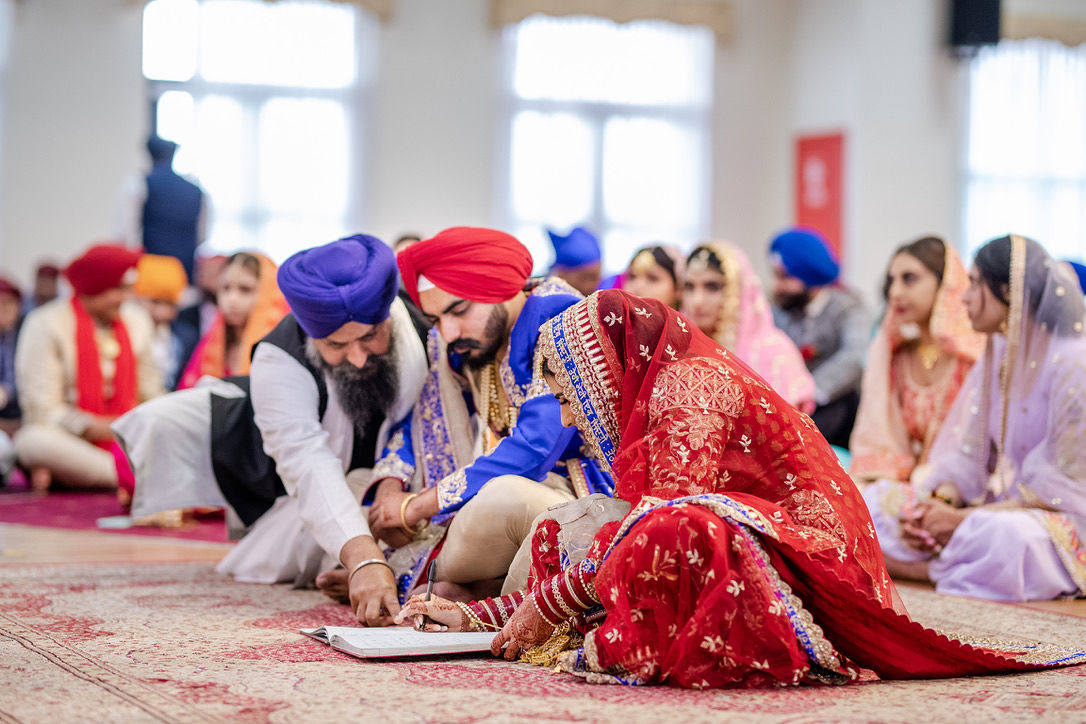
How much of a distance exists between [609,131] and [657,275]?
582 cm

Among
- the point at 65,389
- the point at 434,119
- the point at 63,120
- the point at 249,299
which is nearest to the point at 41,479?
the point at 65,389

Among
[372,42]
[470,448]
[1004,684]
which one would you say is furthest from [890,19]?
[1004,684]

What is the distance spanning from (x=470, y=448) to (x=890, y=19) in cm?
790

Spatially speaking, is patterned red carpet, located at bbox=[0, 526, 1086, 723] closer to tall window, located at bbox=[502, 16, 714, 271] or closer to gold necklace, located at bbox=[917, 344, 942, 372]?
gold necklace, located at bbox=[917, 344, 942, 372]

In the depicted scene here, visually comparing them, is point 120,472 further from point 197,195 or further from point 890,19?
point 890,19

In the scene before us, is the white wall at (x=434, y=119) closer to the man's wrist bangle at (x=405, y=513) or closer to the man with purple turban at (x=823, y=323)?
the man with purple turban at (x=823, y=323)

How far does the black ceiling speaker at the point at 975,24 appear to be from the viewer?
976cm

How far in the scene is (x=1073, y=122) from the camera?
1102 centimetres

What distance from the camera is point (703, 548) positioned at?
2.04 meters

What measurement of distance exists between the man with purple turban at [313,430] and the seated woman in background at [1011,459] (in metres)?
1.73

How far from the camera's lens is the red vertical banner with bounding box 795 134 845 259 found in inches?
400

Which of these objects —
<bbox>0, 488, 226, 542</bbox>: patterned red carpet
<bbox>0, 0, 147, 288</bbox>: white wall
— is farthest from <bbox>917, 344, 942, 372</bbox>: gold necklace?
<bbox>0, 0, 147, 288</bbox>: white wall

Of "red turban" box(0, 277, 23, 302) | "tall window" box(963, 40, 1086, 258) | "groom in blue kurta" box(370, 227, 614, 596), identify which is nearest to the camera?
"groom in blue kurta" box(370, 227, 614, 596)

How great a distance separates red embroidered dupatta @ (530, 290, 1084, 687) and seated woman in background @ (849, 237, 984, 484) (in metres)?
2.00
